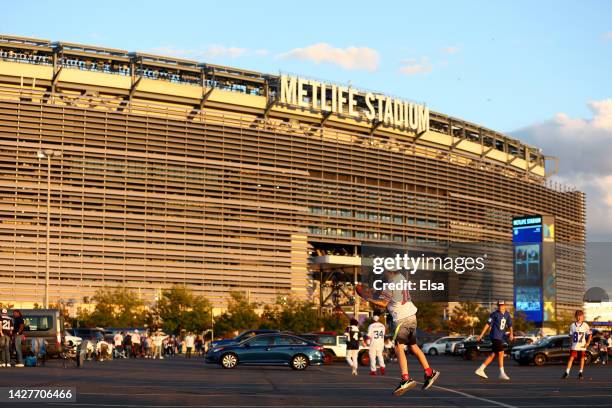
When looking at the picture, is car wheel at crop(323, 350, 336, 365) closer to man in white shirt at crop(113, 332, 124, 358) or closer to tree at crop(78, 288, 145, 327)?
man in white shirt at crop(113, 332, 124, 358)

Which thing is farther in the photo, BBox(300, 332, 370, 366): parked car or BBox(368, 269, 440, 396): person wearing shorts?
BBox(300, 332, 370, 366): parked car

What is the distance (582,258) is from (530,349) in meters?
116

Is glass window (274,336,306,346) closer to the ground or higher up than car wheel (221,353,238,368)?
higher up

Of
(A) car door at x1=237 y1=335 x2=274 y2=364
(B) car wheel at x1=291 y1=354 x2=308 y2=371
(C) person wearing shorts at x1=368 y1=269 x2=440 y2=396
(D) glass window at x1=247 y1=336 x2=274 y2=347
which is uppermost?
(C) person wearing shorts at x1=368 y1=269 x2=440 y2=396

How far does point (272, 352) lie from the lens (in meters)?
38.3

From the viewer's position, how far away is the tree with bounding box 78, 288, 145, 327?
9488cm

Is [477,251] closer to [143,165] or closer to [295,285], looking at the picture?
[295,285]

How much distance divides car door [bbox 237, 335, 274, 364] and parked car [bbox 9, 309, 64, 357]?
36.6 feet

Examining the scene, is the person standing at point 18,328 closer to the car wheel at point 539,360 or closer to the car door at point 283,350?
the car door at point 283,350

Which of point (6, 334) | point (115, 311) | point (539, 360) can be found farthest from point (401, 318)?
point (115, 311)

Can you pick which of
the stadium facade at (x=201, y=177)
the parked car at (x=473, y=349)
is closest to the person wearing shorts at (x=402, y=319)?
the parked car at (x=473, y=349)

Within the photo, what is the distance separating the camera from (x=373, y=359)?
31781 millimetres

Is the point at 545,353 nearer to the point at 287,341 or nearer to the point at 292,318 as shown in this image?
the point at 287,341

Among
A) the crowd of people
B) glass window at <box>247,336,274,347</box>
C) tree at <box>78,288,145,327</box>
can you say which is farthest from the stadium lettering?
glass window at <box>247,336,274,347</box>
